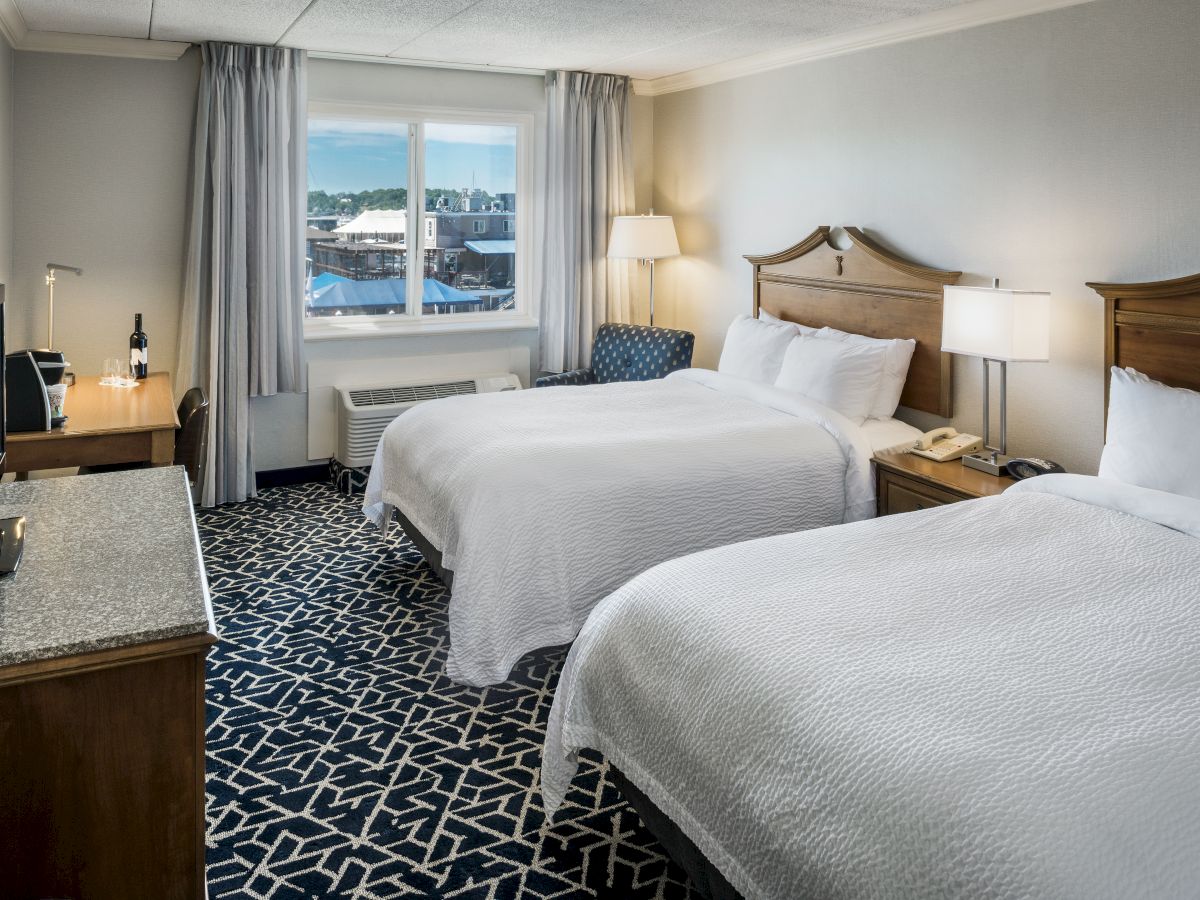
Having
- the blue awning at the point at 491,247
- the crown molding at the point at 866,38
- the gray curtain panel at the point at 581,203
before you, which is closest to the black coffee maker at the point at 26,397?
the blue awning at the point at 491,247

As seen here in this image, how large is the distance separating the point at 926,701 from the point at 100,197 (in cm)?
473

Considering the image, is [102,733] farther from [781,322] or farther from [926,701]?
[781,322]

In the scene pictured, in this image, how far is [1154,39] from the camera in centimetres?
327

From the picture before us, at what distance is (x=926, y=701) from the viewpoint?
68.1 inches

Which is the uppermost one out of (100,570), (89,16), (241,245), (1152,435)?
(89,16)

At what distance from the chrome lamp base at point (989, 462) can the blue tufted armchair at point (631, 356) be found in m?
1.96

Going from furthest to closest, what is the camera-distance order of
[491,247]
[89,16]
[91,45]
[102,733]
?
[491,247], [91,45], [89,16], [102,733]

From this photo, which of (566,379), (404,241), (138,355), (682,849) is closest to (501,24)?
(404,241)

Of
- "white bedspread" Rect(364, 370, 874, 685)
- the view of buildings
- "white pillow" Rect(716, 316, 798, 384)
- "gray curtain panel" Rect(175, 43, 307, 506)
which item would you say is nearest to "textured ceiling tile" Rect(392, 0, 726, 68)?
the view of buildings

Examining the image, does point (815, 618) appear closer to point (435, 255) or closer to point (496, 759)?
point (496, 759)

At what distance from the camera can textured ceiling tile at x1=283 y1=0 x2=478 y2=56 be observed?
400cm

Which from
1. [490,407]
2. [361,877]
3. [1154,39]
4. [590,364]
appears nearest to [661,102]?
[590,364]

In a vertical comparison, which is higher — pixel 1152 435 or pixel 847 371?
pixel 847 371

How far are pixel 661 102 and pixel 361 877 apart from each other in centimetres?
513
